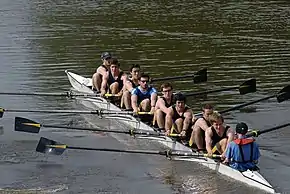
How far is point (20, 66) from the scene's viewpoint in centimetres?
2716

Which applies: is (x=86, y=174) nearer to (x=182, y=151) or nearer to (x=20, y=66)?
(x=182, y=151)

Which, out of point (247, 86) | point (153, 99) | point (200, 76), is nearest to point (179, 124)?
point (153, 99)

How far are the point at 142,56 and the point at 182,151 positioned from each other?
45.6ft

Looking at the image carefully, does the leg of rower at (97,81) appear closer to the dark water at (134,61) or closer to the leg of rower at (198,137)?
the dark water at (134,61)

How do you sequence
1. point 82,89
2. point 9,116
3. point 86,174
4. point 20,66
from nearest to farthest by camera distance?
point 86,174 → point 9,116 → point 82,89 → point 20,66

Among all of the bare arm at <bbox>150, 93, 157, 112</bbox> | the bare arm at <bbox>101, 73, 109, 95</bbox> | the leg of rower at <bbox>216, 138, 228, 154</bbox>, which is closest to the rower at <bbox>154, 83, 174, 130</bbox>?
the bare arm at <bbox>150, 93, 157, 112</bbox>

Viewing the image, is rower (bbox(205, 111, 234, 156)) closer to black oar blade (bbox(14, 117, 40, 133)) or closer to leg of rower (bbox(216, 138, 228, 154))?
leg of rower (bbox(216, 138, 228, 154))

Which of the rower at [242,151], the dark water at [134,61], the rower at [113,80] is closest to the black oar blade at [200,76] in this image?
the dark water at [134,61]

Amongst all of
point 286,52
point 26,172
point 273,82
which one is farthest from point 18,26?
point 26,172

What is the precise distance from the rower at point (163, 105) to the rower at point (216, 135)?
7.00 ft

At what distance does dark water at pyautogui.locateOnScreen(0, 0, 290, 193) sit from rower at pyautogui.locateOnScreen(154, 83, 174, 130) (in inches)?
23.4

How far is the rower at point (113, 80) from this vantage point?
19516 millimetres

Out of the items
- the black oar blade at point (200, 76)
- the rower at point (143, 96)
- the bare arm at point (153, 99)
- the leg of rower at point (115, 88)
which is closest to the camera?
the bare arm at point (153, 99)

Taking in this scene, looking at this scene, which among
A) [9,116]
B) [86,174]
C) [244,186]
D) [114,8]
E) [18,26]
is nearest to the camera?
[244,186]
